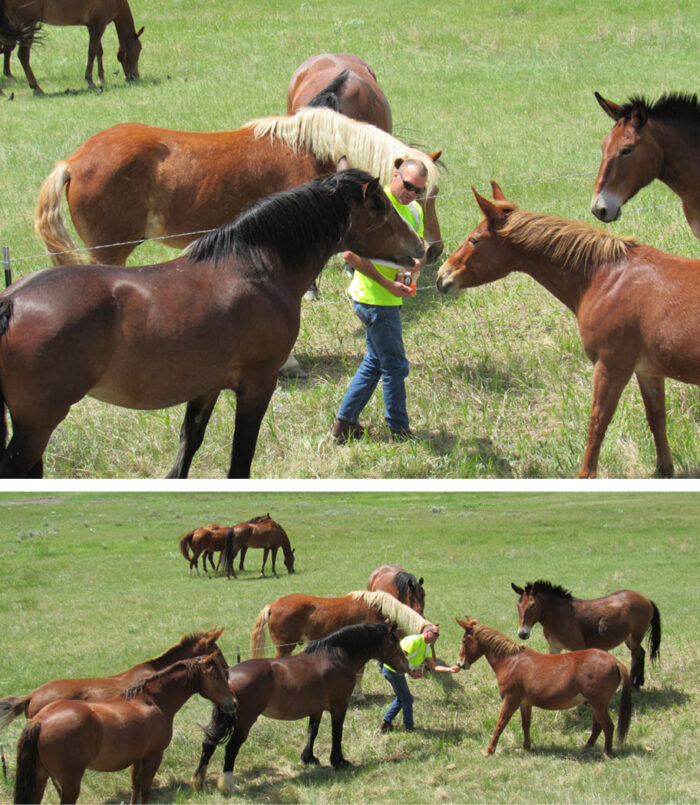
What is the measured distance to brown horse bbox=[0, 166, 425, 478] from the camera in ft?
14.8

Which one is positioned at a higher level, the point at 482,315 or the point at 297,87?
the point at 297,87

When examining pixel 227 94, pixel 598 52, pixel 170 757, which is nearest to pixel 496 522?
pixel 170 757

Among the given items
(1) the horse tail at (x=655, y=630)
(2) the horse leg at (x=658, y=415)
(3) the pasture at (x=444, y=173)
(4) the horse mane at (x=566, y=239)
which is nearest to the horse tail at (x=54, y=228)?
(3) the pasture at (x=444, y=173)

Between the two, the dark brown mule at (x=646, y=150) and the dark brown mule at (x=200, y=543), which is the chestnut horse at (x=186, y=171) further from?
the dark brown mule at (x=200, y=543)

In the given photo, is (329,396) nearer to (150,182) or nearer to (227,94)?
(150,182)

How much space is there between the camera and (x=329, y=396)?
730 centimetres

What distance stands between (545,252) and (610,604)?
2.31 m

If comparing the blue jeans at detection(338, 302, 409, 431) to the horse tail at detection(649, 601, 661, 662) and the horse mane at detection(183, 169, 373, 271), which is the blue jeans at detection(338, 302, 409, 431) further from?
the horse tail at detection(649, 601, 661, 662)

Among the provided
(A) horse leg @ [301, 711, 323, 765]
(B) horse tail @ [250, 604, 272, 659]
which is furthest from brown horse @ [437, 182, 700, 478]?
(A) horse leg @ [301, 711, 323, 765]

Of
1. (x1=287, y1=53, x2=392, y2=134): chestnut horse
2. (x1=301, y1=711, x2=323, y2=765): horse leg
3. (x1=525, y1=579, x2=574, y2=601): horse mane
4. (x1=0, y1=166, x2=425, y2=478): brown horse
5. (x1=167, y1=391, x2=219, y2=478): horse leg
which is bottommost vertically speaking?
(x1=301, y1=711, x2=323, y2=765): horse leg

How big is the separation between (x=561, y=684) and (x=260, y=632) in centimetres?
169

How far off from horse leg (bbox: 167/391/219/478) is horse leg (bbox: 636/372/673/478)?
2.85 metres

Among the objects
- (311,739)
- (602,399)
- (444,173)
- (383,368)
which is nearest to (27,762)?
(311,739)

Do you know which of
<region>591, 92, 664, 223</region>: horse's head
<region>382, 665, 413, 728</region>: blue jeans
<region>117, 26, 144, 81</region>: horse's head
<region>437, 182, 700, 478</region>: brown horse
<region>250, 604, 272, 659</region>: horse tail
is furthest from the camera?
<region>117, 26, 144, 81</region>: horse's head
